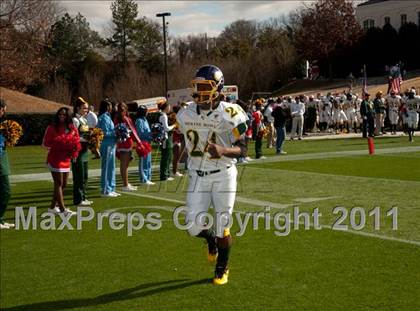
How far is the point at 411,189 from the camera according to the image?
1255cm

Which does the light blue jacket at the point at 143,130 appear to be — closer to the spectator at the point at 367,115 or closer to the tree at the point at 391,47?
the spectator at the point at 367,115

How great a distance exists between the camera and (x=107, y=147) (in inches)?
499

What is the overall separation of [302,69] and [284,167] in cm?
5112

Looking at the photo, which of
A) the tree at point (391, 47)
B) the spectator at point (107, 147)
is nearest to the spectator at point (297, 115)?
the spectator at point (107, 147)

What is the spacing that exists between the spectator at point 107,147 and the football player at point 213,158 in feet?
19.8

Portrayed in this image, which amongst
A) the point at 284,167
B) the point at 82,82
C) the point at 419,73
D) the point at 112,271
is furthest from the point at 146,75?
the point at 112,271

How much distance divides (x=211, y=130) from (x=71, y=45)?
7139 cm

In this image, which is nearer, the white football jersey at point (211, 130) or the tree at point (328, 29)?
the white football jersey at point (211, 130)

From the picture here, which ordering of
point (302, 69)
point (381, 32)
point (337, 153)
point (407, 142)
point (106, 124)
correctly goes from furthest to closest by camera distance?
point (302, 69) < point (381, 32) < point (407, 142) < point (337, 153) < point (106, 124)

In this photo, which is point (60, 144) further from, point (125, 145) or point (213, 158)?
point (213, 158)

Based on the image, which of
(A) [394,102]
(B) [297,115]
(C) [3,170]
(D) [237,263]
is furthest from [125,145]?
(A) [394,102]

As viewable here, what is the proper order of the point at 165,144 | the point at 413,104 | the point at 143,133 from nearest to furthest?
1. the point at 143,133
2. the point at 165,144
3. the point at 413,104

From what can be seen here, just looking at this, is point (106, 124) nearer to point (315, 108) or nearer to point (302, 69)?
point (315, 108)

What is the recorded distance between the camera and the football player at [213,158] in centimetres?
666
